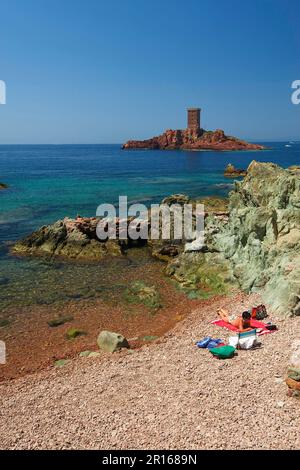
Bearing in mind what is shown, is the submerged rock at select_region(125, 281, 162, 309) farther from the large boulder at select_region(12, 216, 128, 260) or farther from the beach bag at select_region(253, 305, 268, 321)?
the large boulder at select_region(12, 216, 128, 260)

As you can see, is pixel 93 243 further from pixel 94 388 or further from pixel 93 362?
pixel 94 388

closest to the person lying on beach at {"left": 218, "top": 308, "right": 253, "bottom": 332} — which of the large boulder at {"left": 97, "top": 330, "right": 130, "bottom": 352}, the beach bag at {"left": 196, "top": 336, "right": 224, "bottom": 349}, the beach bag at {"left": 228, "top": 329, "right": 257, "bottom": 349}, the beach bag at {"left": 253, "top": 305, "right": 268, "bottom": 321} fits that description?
the beach bag at {"left": 253, "top": 305, "right": 268, "bottom": 321}

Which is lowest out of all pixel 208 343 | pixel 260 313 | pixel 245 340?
pixel 208 343

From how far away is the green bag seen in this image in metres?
12.2

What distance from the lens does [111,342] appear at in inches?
559

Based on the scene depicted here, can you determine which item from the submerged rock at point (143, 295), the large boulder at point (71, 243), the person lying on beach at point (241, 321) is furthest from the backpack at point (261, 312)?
the large boulder at point (71, 243)

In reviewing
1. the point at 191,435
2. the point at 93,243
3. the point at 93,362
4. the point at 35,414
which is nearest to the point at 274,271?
the point at 93,362

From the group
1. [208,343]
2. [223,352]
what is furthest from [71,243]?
[223,352]

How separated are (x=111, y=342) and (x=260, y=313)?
5688 millimetres

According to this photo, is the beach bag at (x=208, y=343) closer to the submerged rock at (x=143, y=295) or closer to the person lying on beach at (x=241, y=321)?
the person lying on beach at (x=241, y=321)

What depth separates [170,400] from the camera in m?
10.1

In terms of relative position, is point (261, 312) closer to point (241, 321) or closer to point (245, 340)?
point (241, 321)

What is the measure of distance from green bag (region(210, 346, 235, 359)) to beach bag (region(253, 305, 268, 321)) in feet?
8.85
